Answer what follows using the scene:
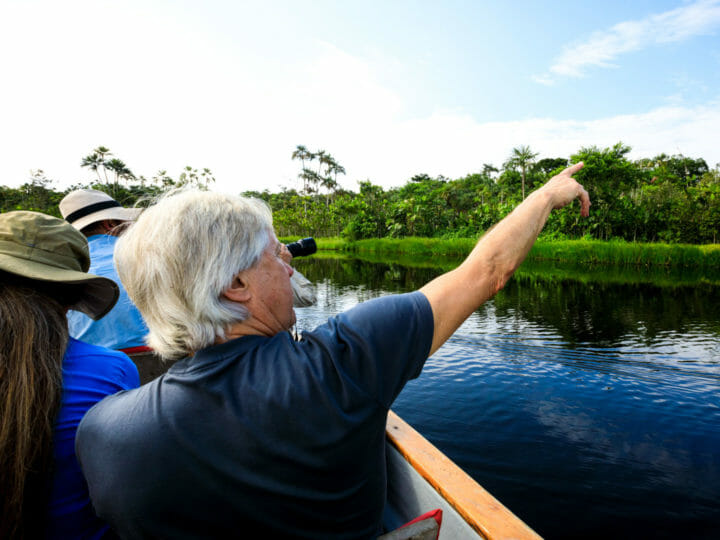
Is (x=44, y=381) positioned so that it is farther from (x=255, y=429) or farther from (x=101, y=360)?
(x=255, y=429)

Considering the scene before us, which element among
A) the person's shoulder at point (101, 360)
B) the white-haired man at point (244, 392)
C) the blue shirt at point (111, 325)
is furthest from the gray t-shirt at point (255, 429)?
the blue shirt at point (111, 325)

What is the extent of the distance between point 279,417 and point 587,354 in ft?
23.1

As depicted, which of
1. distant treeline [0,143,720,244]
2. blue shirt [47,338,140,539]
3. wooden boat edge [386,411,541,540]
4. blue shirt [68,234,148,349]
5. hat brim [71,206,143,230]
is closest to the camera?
blue shirt [47,338,140,539]

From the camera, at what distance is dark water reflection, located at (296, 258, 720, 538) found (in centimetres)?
325

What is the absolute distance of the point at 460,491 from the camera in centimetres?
156

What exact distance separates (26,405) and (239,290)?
50 centimetres

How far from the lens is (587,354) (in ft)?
21.7

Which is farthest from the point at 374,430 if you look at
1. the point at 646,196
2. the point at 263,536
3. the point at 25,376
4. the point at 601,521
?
the point at 646,196

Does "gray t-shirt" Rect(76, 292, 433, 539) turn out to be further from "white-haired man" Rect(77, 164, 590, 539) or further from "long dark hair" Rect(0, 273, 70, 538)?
"long dark hair" Rect(0, 273, 70, 538)

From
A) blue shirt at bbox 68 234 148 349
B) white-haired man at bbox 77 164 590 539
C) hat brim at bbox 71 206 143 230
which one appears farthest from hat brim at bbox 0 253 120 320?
hat brim at bbox 71 206 143 230

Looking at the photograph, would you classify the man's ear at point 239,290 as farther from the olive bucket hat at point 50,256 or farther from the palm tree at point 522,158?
the palm tree at point 522,158

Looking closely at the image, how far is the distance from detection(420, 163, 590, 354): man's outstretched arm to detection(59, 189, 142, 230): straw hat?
7.26 feet

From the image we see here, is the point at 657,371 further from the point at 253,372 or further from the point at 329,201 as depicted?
the point at 329,201

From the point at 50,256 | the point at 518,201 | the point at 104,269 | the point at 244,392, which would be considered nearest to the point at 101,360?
the point at 50,256
